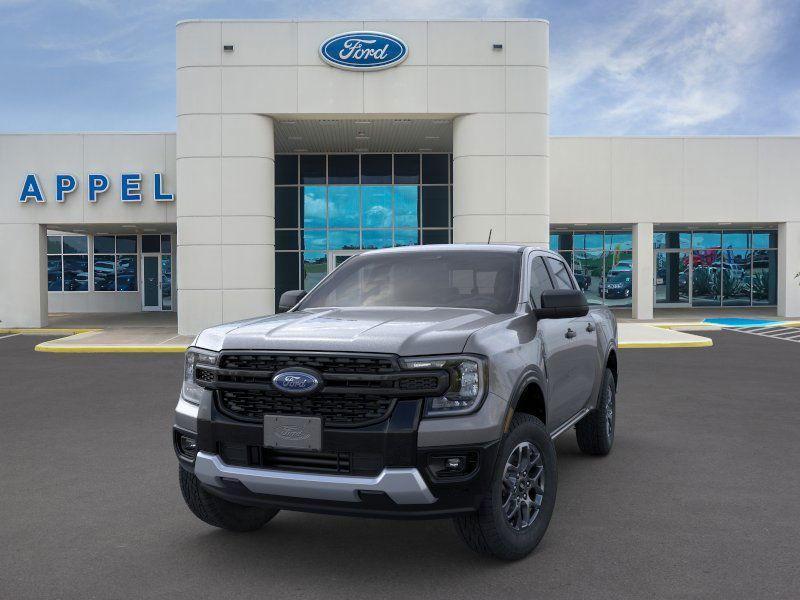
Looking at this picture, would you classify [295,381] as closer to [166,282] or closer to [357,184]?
[357,184]

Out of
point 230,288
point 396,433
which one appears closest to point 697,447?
point 396,433

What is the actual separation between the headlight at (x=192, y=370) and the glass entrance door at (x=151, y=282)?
30.2 meters

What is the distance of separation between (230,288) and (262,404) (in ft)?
53.6

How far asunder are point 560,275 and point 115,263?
30263 mm

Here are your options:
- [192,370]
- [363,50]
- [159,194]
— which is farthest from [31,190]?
[192,370]

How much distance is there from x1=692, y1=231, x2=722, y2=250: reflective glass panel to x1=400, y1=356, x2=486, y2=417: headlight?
1257 inches

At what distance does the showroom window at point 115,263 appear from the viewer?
32906 mm

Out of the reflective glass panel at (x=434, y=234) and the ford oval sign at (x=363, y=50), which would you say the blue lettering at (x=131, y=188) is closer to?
the ford oval sign at (x=363, y=50)

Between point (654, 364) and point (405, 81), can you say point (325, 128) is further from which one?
point (654, 364)

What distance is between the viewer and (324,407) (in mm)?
3797

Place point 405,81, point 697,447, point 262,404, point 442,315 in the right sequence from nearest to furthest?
point 262,404 → point 442,315 → point 697,447 → point 405,81

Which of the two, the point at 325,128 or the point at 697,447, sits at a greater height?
the point at 325,128

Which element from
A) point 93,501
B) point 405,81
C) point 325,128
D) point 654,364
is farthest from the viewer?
point 325,128

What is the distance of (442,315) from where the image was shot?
4.45 meters
